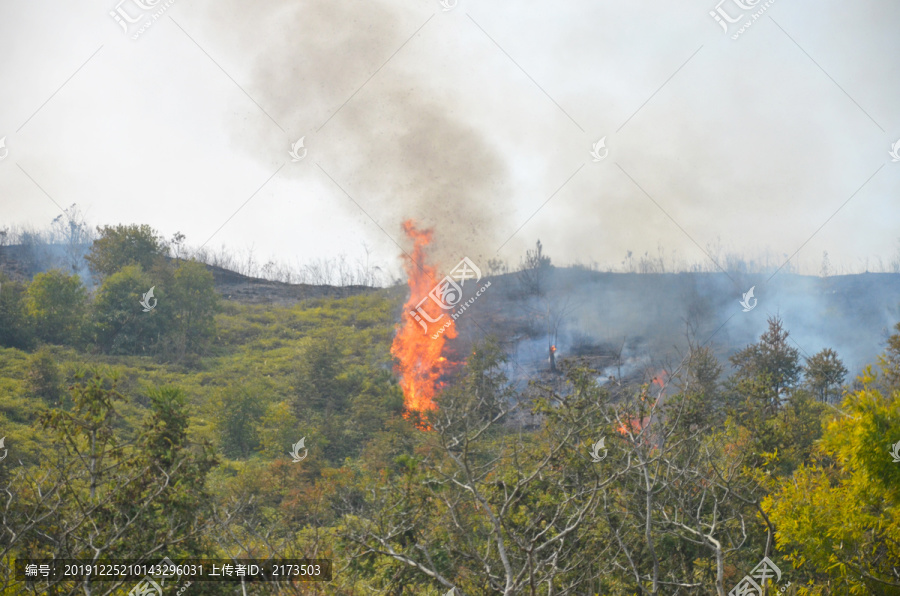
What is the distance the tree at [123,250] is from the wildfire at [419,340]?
61.9 feet

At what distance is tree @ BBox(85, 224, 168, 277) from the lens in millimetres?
45844

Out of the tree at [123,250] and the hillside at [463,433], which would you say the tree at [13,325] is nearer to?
the hillside at [463,433]

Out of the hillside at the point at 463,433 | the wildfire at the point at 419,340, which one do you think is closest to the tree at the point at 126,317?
the hillside at the point at 463,433

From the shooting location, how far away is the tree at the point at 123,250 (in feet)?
150

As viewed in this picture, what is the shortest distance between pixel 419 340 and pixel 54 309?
2136cm

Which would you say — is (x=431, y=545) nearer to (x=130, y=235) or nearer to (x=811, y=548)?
(x=811, y=548)

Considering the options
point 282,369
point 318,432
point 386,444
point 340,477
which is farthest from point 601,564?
point 282,369

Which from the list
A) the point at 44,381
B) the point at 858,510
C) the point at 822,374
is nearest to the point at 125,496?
the point at 858,510

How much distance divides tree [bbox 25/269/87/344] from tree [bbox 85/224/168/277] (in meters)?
5.77

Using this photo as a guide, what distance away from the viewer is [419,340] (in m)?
36.9

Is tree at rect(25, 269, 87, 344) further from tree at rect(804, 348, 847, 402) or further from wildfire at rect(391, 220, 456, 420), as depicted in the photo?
tree at rect(804, 348, 847, 402)

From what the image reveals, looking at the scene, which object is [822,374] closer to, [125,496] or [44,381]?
[125,496]

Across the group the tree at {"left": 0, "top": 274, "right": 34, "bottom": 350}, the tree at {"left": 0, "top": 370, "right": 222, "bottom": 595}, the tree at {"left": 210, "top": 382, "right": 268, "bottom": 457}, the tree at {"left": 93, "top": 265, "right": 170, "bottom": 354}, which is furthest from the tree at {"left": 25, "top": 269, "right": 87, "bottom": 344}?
the tree at {"left": 0, "top": 370, "right": 222, "bottom": 595}

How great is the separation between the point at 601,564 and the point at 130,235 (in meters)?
43.7
